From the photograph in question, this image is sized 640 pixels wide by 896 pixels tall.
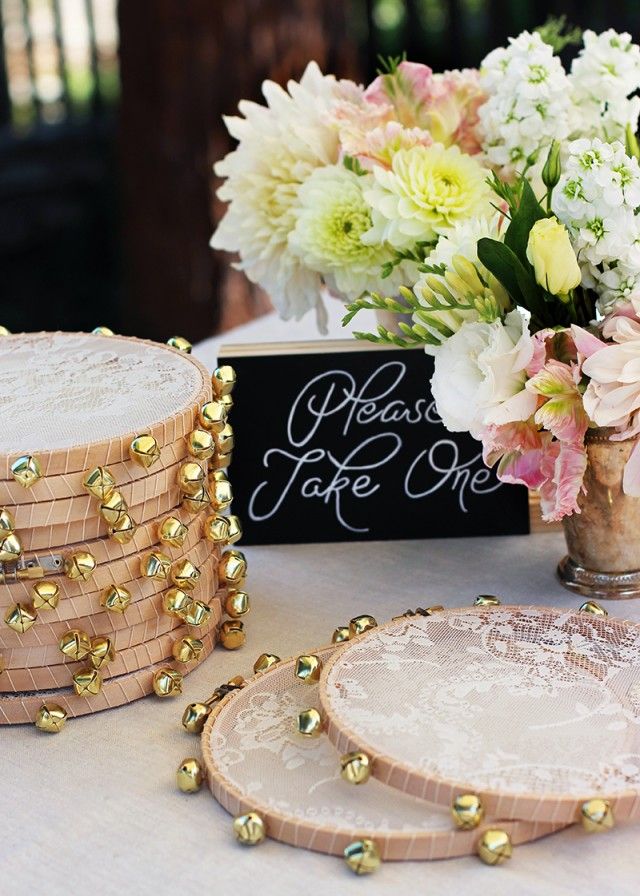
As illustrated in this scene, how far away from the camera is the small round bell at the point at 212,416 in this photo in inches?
34.5

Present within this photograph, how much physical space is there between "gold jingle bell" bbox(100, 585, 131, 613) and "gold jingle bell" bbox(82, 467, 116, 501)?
0.24 feet

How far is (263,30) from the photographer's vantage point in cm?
320

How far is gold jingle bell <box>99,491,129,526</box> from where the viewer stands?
31.3 inches

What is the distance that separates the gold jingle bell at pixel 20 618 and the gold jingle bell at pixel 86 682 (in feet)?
0.19

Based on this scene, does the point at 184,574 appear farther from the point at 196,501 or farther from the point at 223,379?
the point at 223,379

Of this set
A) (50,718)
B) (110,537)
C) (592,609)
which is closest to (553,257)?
(592,609)

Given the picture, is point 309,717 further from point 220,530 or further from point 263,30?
point 263,30

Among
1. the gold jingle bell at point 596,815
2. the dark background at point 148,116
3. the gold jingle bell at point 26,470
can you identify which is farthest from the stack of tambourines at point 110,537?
the dark background at point 148,116

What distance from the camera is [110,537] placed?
32.4 inches

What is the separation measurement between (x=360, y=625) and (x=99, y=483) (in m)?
0.24

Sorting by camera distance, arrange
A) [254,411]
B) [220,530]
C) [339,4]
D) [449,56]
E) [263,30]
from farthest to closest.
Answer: [449,56]
[339,4]
[263,30]
[254,411]
[220,530]

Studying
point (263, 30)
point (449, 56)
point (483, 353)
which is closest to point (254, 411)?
point (483, 353)

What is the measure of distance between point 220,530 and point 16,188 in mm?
3372

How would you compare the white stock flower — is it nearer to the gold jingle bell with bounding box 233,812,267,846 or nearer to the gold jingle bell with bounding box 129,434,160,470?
the gold jingle bell with bounding box 129,434,160,470
